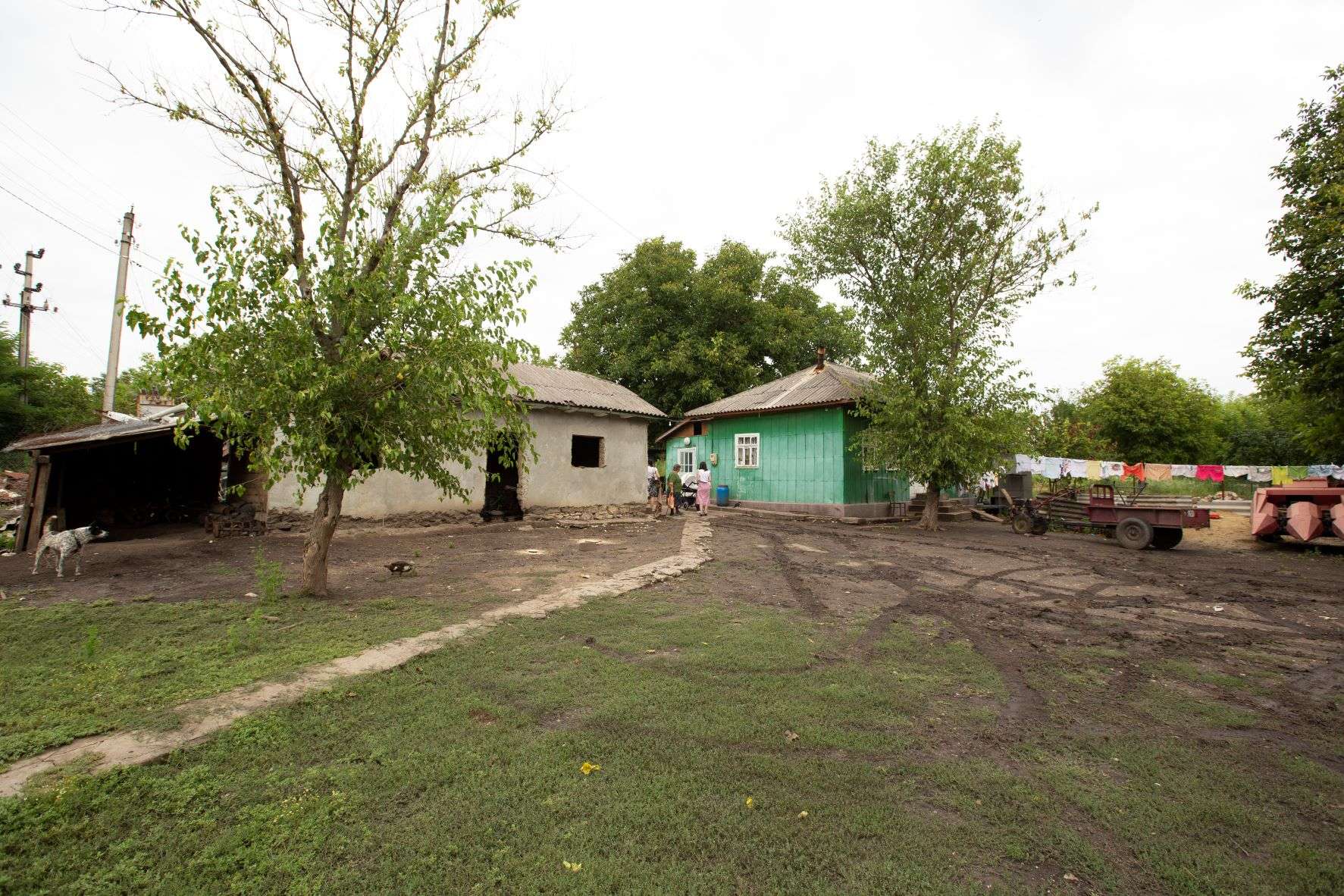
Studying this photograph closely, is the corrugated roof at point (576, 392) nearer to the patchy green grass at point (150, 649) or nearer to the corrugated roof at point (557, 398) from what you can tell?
the corrugated roof at point (557, 398)

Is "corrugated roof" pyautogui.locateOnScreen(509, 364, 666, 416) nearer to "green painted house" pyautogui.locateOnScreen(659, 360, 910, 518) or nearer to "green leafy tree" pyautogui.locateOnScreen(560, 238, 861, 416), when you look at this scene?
"green painted house" pyautogui.locateOnScreen(659, 360, 910, 518)

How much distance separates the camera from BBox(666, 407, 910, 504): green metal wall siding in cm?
1834

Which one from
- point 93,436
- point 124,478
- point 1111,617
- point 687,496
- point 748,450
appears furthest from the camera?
point 687,496

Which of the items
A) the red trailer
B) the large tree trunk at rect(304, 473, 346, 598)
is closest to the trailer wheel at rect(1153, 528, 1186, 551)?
the red trailer

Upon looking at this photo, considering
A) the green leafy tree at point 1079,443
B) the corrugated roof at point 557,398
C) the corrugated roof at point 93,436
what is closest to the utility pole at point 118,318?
the corrugated roof at point 557,398

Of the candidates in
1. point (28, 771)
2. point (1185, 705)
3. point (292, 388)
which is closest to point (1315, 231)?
point (1185, 705)

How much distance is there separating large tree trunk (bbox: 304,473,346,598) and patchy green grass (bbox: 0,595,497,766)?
0.32 meters

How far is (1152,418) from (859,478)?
2327cm

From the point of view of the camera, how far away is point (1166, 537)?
13438 mm

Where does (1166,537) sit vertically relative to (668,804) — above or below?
above

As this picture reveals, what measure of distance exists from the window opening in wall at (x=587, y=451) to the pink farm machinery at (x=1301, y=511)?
16.2 meters

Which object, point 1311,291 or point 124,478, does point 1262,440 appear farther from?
point 124,478

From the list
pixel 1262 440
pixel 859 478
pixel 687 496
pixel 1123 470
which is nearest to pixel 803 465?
pixel 859 478

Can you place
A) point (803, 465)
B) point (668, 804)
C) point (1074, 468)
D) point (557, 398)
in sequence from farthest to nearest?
point (1074, 468)
point (803, 465)
point (557, 398)
point (668, 804)
